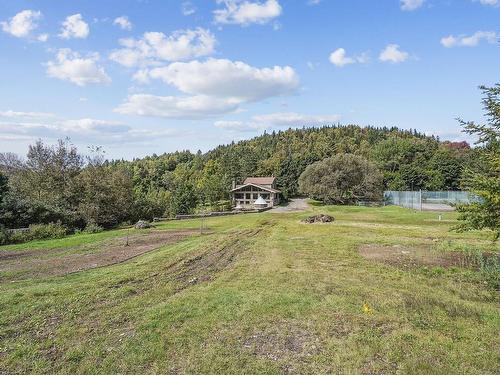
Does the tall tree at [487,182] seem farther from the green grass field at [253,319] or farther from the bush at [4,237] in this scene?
the bush at [4,237]

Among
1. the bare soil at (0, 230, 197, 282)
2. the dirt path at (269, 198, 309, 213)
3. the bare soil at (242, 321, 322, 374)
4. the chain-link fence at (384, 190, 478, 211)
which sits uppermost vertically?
the chain-link fence at (384, 190, 478, 211)

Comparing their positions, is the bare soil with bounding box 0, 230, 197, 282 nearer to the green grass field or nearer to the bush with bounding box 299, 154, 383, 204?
the green grass field

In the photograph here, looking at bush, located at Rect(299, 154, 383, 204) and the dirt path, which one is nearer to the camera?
the dirt path

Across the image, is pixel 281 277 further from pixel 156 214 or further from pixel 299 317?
pixel 156 214

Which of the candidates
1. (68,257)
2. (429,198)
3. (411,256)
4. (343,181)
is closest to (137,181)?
(343,181)

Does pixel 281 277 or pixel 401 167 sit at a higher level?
pixel 401 167

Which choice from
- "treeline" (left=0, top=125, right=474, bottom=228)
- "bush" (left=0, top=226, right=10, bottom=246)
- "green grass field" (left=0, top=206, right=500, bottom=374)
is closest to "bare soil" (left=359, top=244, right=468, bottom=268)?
"green grass field" (left=0, top=206, right=500, bottom=374)

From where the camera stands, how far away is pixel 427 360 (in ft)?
17.7

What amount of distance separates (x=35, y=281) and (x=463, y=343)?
417 inches

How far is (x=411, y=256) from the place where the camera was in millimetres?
13516

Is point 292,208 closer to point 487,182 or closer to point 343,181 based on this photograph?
point 343,181

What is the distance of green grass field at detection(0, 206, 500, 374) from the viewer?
5332 millimetres

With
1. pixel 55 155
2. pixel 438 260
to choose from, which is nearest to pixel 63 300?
pixel 438 260

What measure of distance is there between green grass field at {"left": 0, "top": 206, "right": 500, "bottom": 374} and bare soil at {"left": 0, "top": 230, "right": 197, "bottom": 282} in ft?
2.38
